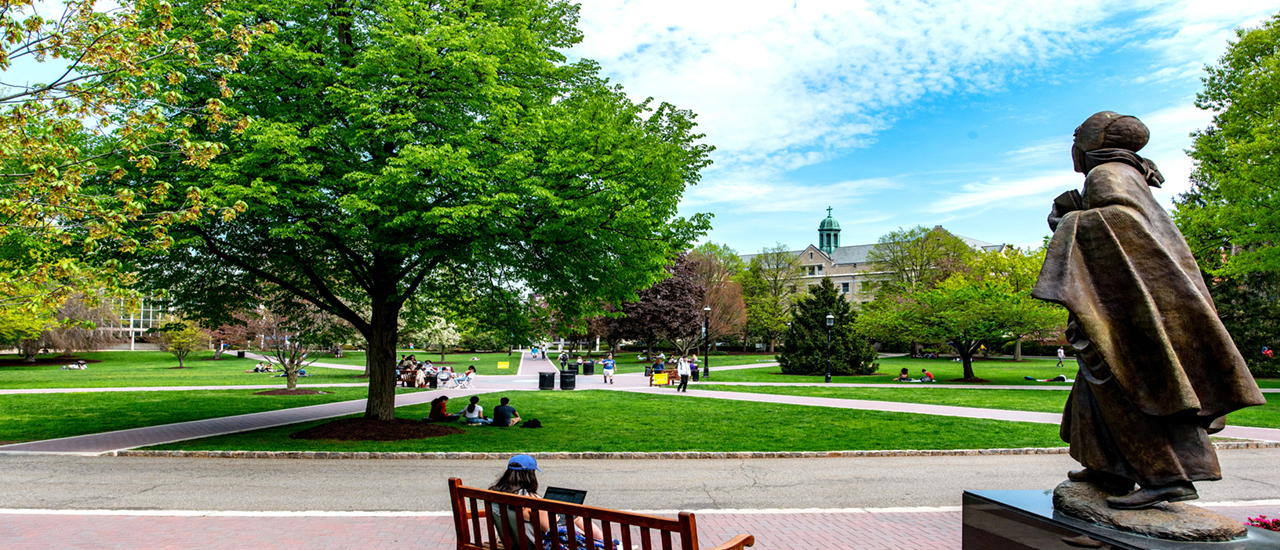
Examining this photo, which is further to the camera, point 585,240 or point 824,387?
point 824,387

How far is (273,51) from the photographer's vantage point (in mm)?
12258

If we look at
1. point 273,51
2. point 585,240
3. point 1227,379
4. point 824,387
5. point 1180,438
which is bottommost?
point 824,387

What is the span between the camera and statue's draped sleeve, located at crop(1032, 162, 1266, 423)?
4.58 metres

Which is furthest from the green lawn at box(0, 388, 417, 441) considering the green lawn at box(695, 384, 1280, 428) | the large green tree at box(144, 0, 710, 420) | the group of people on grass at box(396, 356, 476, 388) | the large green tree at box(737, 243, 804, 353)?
the large green tree at box(737, 243, 804, 353)

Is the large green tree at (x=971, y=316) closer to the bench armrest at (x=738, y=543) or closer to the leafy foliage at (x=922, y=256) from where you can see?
the leafy foliage at (x=922, y=256)

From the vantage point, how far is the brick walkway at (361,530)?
22.7 feet

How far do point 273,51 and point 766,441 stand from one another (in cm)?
1153

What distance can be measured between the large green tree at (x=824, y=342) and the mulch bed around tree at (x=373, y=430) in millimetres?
27709

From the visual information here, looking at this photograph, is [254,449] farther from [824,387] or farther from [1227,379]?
[824,387]

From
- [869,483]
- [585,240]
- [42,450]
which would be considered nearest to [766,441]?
[869,483]

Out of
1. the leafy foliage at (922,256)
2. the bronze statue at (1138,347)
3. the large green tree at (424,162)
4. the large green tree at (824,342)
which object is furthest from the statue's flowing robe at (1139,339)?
the leafy foliage at (922,256)

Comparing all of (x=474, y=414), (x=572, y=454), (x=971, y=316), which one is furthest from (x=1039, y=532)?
(x=971, y=316)

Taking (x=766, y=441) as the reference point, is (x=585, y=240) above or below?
above

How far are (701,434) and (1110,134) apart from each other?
11336 mm
